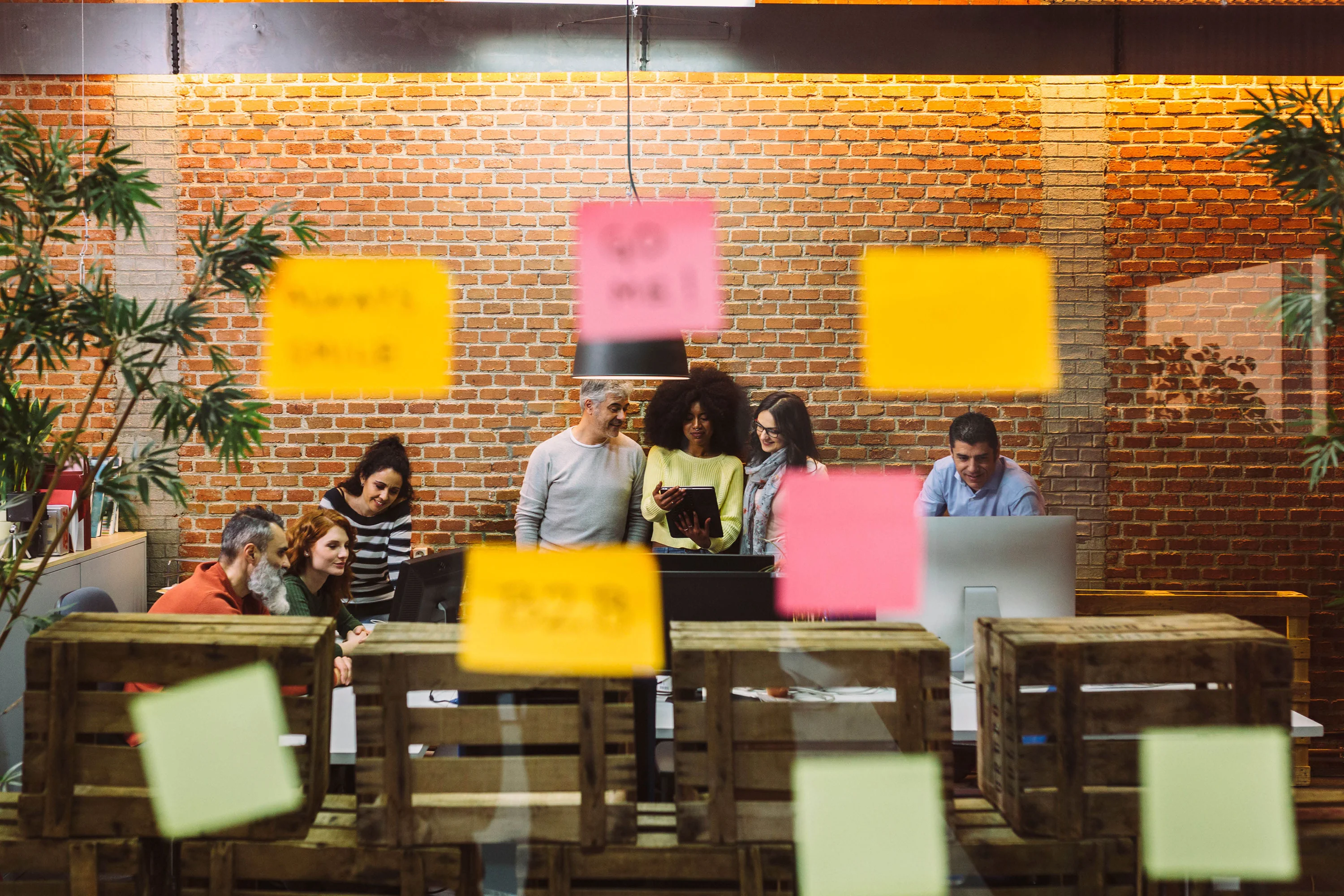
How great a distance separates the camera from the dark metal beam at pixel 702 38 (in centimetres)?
400

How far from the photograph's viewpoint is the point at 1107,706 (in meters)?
1.68

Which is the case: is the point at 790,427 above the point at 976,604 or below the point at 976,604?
above

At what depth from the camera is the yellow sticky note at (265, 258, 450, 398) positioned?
4414mm

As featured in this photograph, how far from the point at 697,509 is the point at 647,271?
0.98 meters

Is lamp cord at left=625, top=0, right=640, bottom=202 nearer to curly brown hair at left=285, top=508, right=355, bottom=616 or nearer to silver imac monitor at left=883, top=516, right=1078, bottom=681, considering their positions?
curly brown hair at left=285, top=508, right=355, bottom=616

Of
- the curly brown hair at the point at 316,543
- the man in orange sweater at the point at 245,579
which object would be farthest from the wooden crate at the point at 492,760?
the curly brown hair at the point at 316,543

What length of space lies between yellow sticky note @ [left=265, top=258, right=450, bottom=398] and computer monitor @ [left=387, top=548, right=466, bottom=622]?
1.97m

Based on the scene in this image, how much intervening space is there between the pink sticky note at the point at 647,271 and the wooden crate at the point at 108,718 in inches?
74.1

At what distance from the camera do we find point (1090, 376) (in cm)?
436

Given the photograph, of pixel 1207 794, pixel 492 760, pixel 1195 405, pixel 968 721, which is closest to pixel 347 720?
pixel 492 760

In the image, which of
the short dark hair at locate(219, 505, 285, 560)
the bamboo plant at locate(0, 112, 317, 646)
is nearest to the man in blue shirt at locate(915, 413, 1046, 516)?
the short dark hair at locate(219, 505, 285, 560)

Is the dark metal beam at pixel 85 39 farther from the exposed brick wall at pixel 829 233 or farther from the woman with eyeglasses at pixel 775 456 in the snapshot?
the woman with eyeglasses at pixel 775 456

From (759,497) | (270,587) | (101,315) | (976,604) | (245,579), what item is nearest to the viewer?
(101,315)

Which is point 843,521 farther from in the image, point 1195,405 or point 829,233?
point 1195,405
